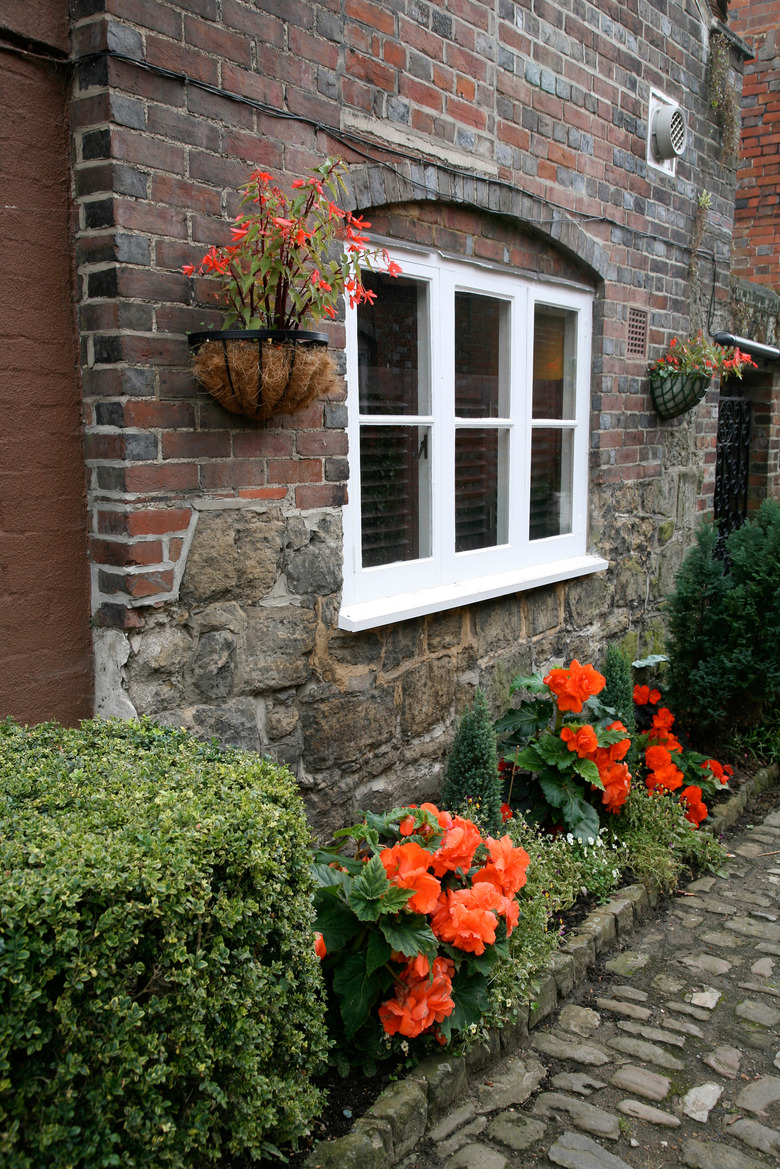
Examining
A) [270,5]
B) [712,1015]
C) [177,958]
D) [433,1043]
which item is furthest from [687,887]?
[270,5]

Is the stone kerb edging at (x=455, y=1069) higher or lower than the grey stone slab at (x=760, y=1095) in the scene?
higher

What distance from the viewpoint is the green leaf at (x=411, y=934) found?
7.55ft

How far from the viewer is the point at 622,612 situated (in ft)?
17.6

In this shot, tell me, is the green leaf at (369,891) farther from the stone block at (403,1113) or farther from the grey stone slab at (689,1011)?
the grey stone slab at (689,1011)

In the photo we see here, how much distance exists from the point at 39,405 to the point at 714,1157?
268 cm

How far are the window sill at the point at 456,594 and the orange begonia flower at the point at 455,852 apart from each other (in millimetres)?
992

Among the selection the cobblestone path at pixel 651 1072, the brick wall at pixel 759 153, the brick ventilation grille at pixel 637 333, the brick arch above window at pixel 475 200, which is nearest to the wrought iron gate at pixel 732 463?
the brick wall at pixel 759 153

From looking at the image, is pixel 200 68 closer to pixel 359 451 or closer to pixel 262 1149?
pixel 359 451

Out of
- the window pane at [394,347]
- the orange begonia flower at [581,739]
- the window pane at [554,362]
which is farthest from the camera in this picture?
the window pane at [554,362]

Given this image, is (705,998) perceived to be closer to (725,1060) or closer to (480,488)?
(725,1060)

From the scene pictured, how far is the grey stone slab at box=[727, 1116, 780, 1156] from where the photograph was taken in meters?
2.32

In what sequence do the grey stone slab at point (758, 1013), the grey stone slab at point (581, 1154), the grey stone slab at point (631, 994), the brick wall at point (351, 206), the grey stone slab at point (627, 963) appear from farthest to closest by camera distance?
1. the grey stone slab at point (627, 963)
2. the grey stone slab at point (631, 994)
3. the grey stone slab at point (758, 1013)
4. the brick wall at point (351, 206)
5. the grey stone slab at point (581, 1154)

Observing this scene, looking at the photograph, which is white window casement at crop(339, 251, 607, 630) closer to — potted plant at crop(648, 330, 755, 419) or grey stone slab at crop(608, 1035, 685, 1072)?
potted plant at crop(648, 330, 755, 419)

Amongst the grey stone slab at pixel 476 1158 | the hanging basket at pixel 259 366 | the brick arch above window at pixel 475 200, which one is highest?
the brick arch above window at pixel 475 200
